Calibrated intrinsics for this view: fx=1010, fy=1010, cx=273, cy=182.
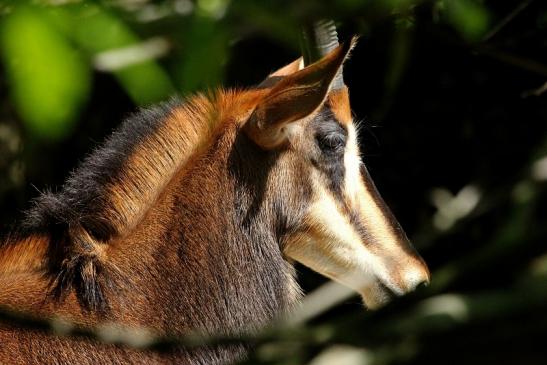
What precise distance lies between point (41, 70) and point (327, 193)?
3000mm

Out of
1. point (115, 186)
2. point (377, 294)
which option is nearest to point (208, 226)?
point (115, 186)

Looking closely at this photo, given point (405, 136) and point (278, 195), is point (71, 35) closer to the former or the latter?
point (278, 195)

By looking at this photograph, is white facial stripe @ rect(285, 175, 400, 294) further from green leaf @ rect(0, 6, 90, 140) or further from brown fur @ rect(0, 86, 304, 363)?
green leaf @ rect(0, 6, 90, 140)

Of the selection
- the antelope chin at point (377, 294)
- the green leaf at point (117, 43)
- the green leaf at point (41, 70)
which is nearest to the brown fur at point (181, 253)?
the antelope chin at point (377, 294)

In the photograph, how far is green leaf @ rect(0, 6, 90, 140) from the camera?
36.2 inches

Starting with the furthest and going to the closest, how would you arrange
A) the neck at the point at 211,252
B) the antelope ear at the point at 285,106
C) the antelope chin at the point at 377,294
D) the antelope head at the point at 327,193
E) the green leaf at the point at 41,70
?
the antelope chin at the point at 377,294
the antelope head at the point at 327,193
the antelope ear at the point at 285,106
the neck at the point at 211,252
the green leaf at the point at 41,70

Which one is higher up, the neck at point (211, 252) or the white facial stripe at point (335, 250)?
the neck at point (211, 252)

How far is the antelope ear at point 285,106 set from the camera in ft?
11.8

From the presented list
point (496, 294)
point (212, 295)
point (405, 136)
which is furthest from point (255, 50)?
point (496, 294)

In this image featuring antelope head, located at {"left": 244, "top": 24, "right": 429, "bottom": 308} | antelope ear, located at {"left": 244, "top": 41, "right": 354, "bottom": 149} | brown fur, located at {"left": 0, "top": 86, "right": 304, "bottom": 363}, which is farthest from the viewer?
antelope head, located at {"left": 244, "top": 24, "right": 429, "bottom": 308}

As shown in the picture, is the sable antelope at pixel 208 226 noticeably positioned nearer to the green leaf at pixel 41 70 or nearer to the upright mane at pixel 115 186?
the upright mane at pixel 115 186

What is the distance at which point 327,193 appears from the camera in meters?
3.89

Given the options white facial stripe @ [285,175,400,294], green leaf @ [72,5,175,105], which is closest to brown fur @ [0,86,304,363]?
white facial stripe @ [285,175,400,294]

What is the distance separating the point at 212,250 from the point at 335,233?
0.60 meters
